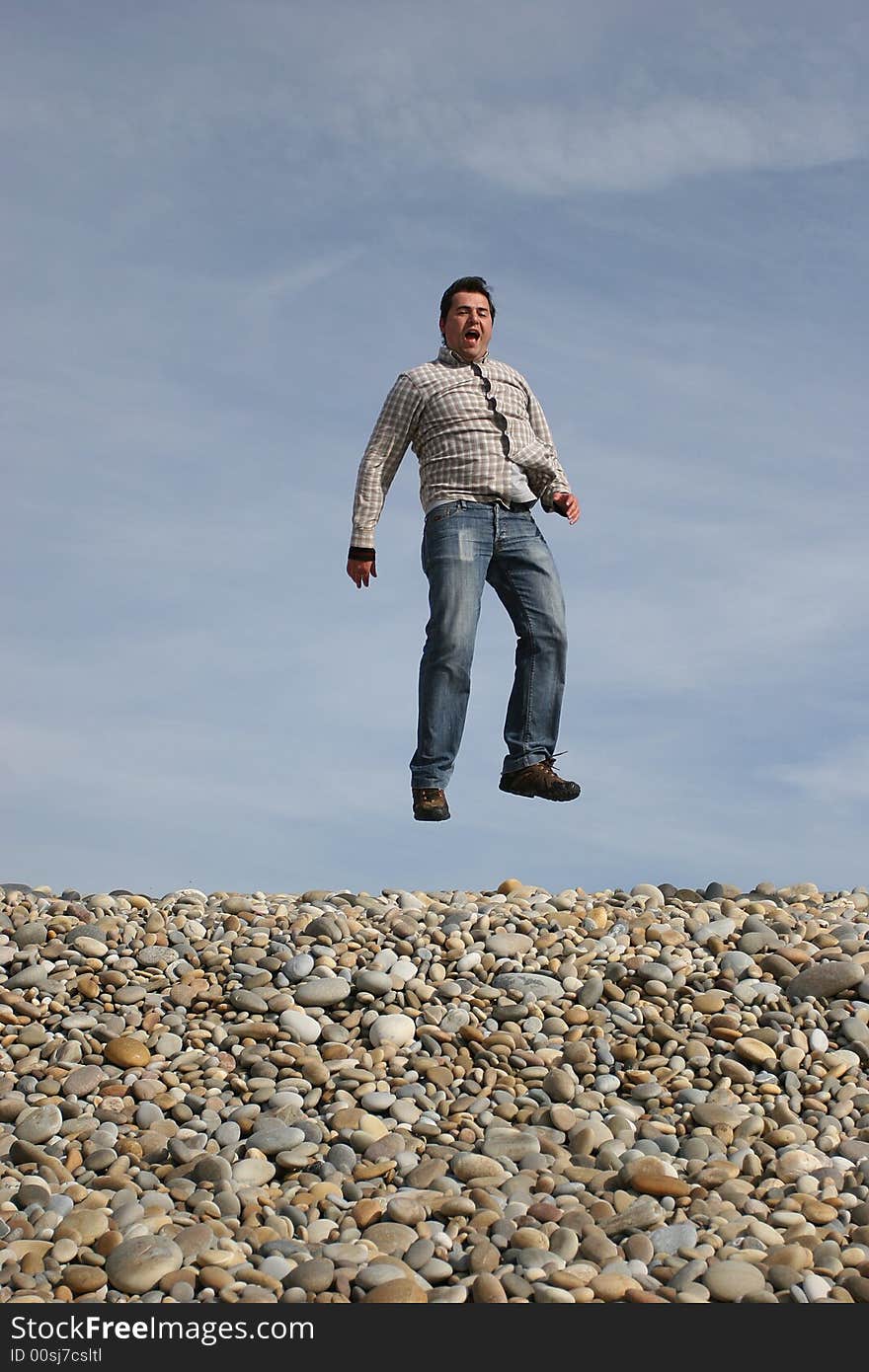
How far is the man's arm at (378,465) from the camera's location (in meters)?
7.14

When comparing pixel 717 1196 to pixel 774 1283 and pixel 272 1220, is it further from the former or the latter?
pixel 272 1220

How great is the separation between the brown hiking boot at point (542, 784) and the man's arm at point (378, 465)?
127cm

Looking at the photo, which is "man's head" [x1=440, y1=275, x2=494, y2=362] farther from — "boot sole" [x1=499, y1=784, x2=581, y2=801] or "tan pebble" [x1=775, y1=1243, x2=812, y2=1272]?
"tan pebble" [x1=775, y1=1243, x2=812, y2=1272]

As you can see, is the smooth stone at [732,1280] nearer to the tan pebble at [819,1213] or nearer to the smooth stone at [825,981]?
the tan pebble at [819,1213]

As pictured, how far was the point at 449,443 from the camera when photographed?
7.18 m

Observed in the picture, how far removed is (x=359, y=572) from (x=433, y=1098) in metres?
2.89

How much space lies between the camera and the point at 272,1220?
433 centimetres

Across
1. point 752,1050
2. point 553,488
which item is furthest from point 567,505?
point 752,1050

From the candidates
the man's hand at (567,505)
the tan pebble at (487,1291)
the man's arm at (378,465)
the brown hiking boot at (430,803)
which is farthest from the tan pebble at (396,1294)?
the man's hand at (567,505)

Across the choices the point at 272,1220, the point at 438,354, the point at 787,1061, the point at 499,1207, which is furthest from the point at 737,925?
the point at 438,354

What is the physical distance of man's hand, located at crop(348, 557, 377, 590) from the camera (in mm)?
7113

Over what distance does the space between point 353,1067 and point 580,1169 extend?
1.01 m

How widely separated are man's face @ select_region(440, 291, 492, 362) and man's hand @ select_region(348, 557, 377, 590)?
1242 mm

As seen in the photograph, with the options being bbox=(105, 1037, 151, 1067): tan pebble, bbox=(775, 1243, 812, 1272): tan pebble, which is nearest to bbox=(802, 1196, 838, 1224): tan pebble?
bbox=(775, 1243, 812, 1272): tan pebble
